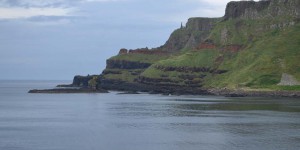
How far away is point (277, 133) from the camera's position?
119m

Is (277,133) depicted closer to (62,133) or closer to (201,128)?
(201,128)

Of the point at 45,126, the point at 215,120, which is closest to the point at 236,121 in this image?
the point at 215,120

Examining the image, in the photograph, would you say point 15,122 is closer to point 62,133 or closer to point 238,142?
point 62,133

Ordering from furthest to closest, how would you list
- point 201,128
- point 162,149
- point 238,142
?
point 201,128 < point 238,142 < point 162,149

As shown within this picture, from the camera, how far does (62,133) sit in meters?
120

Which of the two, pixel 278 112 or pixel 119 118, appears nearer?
pixel 119 118

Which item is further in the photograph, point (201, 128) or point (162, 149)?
point (201, 128)

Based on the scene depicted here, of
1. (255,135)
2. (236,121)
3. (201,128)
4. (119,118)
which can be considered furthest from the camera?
(119,118)

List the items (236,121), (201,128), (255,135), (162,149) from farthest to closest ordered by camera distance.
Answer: (236,121), (201,128), (255,135), (162,149)

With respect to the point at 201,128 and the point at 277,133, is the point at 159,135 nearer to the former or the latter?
the point at 201,128

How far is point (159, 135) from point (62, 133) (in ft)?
72.5

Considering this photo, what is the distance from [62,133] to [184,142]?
30308 mm

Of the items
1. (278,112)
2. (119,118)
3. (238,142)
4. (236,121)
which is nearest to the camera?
(238,142)

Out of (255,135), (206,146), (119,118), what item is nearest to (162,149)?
(206,146)
